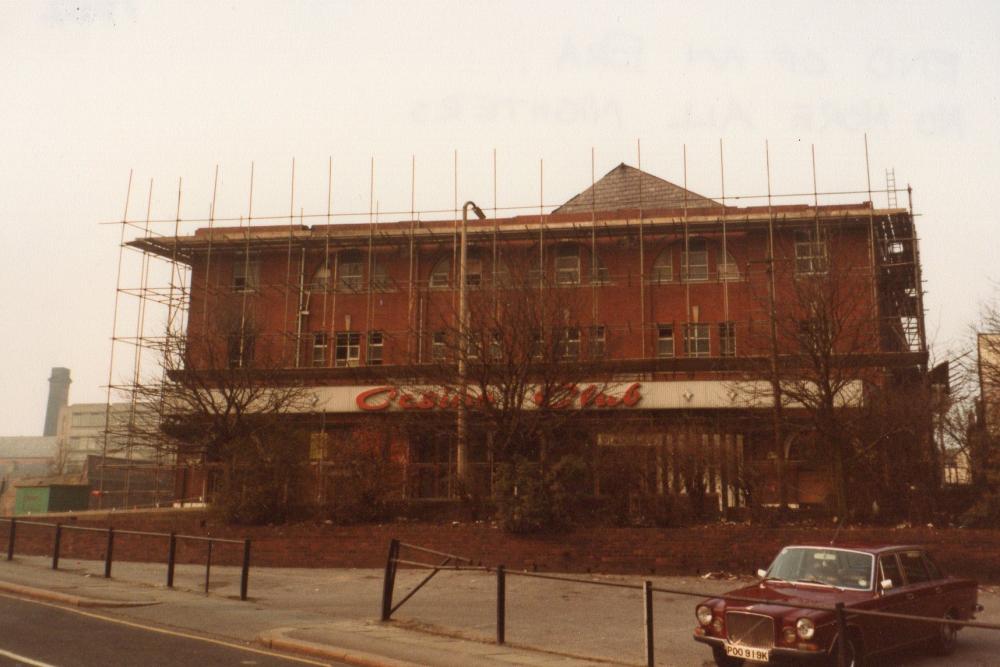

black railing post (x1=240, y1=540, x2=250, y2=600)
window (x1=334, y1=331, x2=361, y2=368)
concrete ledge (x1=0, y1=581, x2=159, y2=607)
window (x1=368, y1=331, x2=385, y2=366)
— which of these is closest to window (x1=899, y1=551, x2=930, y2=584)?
black railing post (x1=240, y1=540, x2=250, y2=600)

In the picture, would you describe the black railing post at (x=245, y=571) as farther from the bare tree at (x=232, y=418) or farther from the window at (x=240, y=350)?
the window at (x=240, y=350)

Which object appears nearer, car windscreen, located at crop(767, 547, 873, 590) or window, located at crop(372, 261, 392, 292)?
car windscreen, located at crop(767, 547, 873, 590)

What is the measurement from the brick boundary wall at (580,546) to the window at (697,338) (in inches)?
666

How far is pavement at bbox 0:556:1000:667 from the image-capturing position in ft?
35.7

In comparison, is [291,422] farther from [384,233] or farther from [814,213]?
[814,213]

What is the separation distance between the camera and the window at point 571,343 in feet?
76.4

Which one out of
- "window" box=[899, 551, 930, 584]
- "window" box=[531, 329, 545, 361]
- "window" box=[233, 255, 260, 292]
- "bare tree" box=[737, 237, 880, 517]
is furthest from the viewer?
"window" box=[233, 255, 260, 292]

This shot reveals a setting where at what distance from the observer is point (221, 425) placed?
26.5 metres

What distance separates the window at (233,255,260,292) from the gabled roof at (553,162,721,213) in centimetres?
1434

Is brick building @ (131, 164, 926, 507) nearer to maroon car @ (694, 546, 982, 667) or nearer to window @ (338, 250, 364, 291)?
window @ (338, 250, 364, 291)

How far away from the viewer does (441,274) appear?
128ft

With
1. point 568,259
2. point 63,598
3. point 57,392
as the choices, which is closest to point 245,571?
point 63,598

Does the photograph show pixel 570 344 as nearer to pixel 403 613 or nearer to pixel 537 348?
pixel 537 348

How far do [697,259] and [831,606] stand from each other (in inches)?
1137
